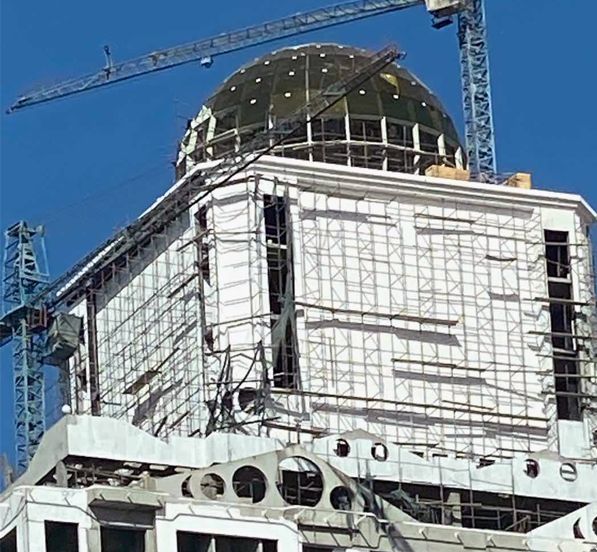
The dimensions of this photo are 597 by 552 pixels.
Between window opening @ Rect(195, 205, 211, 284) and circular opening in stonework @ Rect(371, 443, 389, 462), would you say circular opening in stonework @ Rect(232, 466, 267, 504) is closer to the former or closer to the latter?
circular opening in stonework @ Rect(371, 443, 389, 462)

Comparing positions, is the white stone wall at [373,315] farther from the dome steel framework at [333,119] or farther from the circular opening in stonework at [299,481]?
the circular opening in stonework at [299,481]

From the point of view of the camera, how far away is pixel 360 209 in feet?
568

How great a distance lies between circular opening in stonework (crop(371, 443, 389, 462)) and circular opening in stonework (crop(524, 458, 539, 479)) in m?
6.34

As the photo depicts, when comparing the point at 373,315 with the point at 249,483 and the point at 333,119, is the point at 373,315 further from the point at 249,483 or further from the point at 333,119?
the point at 249,483

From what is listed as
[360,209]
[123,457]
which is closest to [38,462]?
[123,457]

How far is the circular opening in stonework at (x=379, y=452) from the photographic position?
160250 mm

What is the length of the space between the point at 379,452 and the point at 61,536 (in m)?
20.6

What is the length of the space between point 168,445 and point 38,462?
540 centimetres

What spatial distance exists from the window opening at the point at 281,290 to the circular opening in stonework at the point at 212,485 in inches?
665

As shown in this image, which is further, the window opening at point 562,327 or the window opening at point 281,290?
the window opening at point 562,327

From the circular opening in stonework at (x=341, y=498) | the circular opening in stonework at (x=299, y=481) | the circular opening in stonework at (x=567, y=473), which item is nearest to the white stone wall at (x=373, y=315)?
the circular opening in stonework at (x=567, y=473)

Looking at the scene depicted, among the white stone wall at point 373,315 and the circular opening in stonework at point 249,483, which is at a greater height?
the white stone wall at point 373,315

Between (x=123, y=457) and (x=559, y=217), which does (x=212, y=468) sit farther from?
(x=559, y=217)

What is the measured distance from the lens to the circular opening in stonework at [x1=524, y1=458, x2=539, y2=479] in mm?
162375
